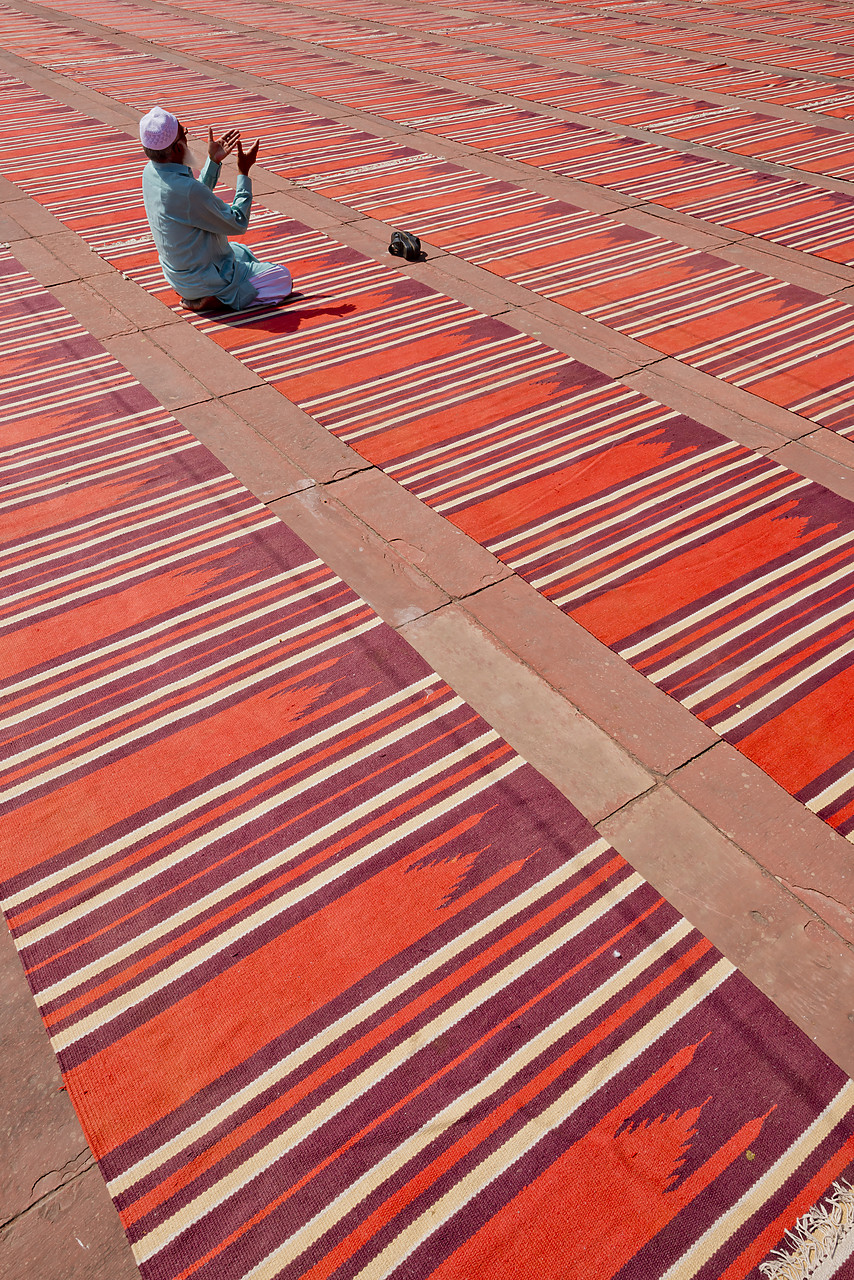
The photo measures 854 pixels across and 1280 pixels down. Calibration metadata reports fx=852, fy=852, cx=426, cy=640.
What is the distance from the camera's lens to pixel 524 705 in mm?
3959

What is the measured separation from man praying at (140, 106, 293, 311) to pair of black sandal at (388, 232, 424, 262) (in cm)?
124

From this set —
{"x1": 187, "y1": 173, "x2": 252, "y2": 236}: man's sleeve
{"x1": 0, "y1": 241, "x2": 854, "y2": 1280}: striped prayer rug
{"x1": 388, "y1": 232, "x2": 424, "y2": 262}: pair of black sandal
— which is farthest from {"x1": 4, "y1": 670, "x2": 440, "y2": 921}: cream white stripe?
{"x1": 388, "y1": 232, "x2": 424, "y2": 262}: pair of black sandal

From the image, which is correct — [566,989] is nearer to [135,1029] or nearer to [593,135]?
[135,1029]

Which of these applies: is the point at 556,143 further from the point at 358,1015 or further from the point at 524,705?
the point at 358,1015

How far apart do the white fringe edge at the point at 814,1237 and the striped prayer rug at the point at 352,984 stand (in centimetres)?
3

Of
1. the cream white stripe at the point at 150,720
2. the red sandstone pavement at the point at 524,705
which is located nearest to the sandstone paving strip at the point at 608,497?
the red sandstone pavement at the point at 524,705

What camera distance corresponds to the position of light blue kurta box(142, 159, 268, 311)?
6258 mm

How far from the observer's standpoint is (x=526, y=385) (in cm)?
618

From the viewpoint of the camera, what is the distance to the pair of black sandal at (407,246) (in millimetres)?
7848

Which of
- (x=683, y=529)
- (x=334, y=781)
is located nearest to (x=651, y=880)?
(x=334, y=781)

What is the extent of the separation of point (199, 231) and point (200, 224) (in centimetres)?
12

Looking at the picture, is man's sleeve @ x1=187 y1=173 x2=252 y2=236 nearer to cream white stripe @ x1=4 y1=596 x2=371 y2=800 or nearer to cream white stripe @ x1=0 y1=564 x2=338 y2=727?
cream white stripe @ x1=0 y1=564 x2=338 y2=727

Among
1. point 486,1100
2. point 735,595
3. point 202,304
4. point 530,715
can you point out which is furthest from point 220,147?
point 486,1100

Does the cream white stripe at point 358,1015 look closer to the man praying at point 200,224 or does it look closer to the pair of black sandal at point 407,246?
the man praying at point 200,224
